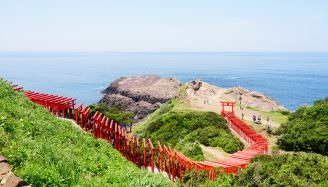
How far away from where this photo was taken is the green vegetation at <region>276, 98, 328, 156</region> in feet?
92.4

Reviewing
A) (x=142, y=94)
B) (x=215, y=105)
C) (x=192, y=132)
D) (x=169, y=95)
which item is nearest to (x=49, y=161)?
(x=192, y=132)

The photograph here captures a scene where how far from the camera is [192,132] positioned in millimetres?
36344

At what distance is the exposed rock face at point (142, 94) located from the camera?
8494 centimetres

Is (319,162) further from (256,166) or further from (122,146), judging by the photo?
(122,146)

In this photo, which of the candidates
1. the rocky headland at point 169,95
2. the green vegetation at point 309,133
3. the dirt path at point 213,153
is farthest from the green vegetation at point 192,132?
the rocky headland at point 169,95

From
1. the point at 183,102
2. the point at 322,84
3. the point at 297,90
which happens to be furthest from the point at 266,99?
the point at 322,84

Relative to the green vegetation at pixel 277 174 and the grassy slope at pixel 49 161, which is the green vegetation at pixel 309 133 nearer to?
the green vegetation at pixel 277 174

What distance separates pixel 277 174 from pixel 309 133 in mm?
15938

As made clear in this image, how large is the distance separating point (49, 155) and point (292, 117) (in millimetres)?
31881

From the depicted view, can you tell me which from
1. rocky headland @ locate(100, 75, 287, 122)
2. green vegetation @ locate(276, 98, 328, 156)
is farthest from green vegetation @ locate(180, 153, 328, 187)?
rocky headland @ locate(100, 75, 287, 122)

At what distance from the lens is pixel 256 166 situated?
49.9 feet

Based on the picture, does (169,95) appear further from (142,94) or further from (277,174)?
(277,174)

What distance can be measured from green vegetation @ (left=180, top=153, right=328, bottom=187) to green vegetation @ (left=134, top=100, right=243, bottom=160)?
8.49 m

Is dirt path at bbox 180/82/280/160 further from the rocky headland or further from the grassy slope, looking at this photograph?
the grassy slope
